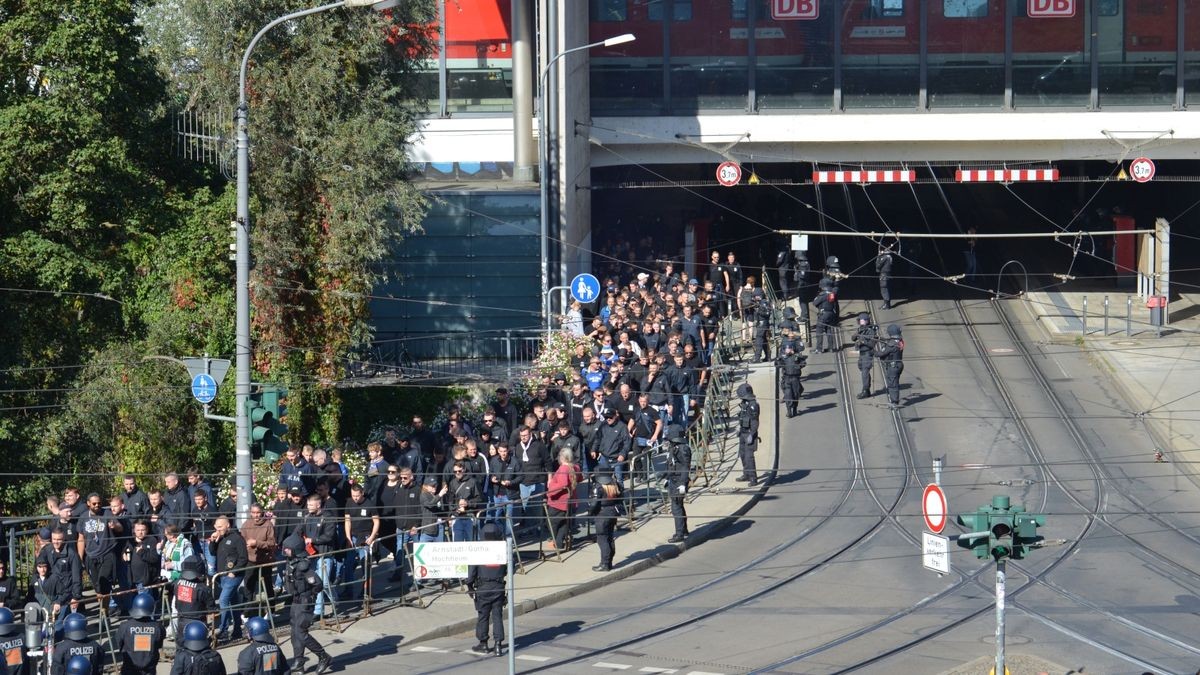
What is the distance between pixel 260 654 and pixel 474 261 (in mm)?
20481

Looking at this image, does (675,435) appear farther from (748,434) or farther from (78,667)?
(78,667)

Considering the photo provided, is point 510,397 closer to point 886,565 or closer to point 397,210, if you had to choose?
point 397,210

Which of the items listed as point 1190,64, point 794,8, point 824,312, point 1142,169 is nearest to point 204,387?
point 824,312

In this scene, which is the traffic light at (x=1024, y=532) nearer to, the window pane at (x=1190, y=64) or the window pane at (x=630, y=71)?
the window pane at (x=630, y=71)

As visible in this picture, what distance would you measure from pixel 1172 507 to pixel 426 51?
15355 mm

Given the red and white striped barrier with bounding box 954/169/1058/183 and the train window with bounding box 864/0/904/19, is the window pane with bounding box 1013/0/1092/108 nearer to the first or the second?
the red and white striped barrier with bounding box 954/169/1058/183

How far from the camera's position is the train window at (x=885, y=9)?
37.2 metres

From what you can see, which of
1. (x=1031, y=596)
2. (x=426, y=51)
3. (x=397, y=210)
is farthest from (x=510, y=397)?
(x=1031, y=596)

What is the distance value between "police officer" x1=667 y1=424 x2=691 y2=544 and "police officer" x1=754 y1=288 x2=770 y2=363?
25.7 feet

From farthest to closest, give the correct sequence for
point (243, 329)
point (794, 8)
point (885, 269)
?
1. point (794, 8)
2. point (885, 269)
3. point (243, 329)

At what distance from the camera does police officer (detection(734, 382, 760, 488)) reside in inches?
962

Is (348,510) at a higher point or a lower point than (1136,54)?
lower

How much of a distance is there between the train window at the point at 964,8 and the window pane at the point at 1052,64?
78 cm

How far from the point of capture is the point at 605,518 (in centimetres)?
2034
